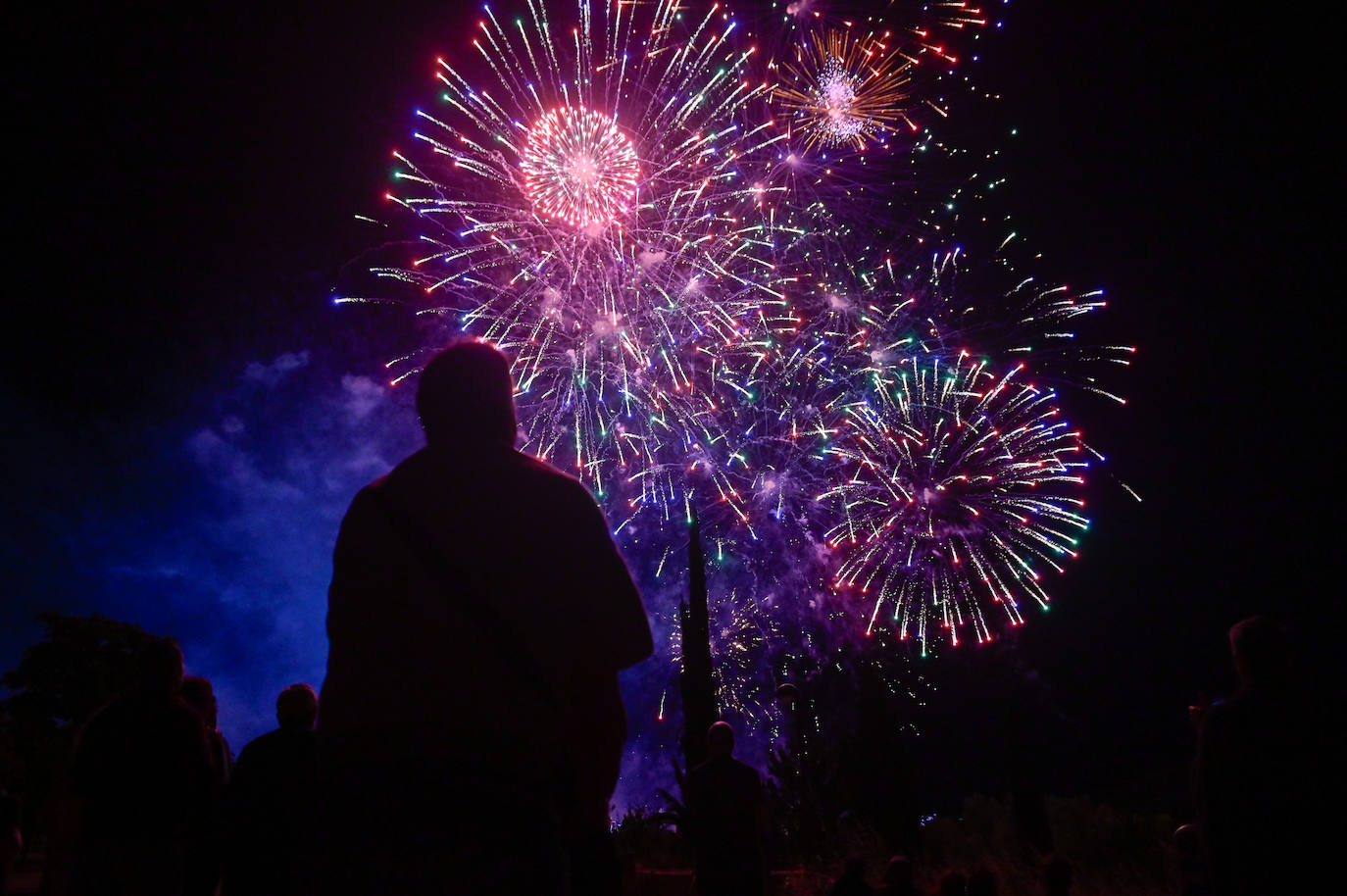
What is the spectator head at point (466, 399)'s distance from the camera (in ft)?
5.64

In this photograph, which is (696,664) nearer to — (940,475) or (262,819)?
(940,475)

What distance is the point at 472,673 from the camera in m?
1.35

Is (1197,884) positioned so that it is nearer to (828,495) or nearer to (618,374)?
(618,374)

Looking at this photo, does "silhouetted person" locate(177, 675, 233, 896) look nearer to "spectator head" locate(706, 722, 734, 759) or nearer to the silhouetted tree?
"spectator head" locate(706, 722, 734, 759)

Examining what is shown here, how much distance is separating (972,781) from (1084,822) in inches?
602

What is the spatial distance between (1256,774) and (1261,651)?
0.53 m

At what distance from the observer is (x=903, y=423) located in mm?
→ 15203

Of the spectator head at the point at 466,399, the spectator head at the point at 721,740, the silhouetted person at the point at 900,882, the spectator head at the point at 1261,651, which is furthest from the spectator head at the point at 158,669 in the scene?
the spectator head at the point at 1261,651

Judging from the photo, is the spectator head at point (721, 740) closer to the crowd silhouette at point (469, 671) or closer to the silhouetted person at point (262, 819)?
the silhouetted person at point (262, 819)

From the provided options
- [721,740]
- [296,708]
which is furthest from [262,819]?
[721,740]

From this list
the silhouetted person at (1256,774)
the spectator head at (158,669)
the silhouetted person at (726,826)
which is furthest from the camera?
the silhouetted person at (726,826)

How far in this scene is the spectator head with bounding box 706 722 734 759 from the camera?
18.4 ft

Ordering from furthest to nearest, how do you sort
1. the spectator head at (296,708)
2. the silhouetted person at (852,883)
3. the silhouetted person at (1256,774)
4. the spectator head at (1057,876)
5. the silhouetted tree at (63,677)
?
the silhouetted tree at (63,677) < the silhouetted person at (852,883) < the spectator head at (1057,876) < the spectator head at (296,708) < the silhouetted person at (1256,774)

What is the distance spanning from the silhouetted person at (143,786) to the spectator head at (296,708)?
1.67 feet
